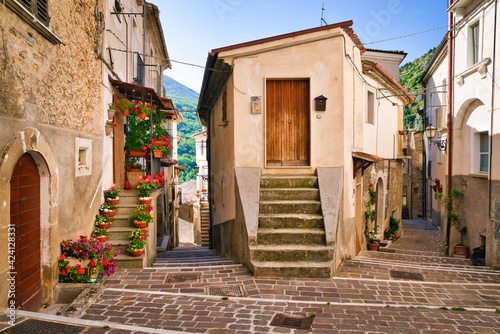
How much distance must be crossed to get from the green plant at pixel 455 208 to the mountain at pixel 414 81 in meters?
20.5

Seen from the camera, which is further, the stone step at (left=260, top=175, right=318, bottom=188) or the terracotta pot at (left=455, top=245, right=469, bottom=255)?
the terracotta pot at (left=455, top=245, right=469, bottom=255)

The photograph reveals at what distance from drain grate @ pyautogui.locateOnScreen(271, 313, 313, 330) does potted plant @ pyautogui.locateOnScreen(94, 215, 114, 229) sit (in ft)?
14.2

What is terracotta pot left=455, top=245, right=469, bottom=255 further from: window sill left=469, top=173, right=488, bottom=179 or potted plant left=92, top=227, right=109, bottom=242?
potted plant left=92, top=227, right=109, bottom=242

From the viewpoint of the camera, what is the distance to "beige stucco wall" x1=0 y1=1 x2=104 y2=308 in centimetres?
400

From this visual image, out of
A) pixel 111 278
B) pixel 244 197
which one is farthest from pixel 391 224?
pixel 111 278

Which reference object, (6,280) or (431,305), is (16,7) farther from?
(431,305)

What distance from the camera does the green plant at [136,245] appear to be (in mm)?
6926

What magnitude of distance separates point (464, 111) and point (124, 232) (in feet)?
32.8

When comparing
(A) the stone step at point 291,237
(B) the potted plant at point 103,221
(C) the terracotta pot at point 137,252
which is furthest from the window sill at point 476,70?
(B) the potted plant at point 103,221

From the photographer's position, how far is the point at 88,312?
15.2 ft

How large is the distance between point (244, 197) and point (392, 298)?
136 inches

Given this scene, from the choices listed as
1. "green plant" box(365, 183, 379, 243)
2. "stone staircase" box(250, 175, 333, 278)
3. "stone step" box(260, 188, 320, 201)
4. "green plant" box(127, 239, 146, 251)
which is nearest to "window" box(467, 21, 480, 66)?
"green plant" box(365, 183, 379, 243)

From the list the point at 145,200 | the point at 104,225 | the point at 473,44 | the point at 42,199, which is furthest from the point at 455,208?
the point at 42,199

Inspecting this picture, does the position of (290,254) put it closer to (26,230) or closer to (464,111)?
(26,230)
